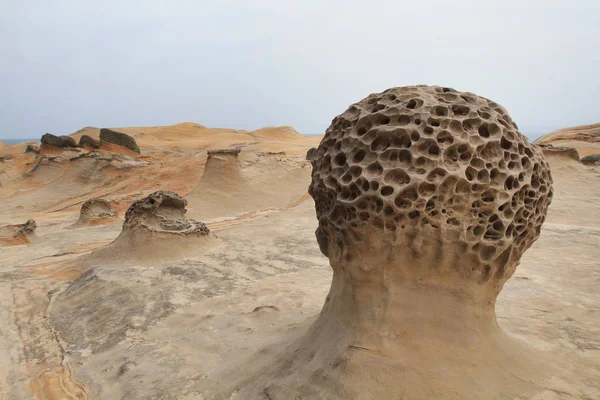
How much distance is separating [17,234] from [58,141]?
911cm

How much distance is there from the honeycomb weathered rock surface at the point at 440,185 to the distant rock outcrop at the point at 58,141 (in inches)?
595

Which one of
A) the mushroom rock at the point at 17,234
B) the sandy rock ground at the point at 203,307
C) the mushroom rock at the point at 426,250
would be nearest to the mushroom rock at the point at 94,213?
the sandy rock ground at the point at 203,307

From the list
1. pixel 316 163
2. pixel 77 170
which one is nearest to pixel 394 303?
pixel 316 163

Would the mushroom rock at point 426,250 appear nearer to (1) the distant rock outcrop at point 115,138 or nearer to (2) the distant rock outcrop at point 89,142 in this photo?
(1) the distant rock outcrop at point 115,138

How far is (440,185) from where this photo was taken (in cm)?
207

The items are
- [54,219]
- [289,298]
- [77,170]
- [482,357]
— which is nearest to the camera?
[482,357]

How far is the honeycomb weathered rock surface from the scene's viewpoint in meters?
2.10

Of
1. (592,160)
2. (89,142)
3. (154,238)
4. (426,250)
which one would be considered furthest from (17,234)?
(592,160)

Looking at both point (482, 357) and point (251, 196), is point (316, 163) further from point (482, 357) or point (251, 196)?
point (251, 196)

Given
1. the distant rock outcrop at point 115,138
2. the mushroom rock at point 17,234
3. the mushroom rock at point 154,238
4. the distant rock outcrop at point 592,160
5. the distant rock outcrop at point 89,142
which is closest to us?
→ the mushroom rock at point 154,238

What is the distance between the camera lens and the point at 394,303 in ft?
7.20

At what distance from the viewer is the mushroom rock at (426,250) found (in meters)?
2.07

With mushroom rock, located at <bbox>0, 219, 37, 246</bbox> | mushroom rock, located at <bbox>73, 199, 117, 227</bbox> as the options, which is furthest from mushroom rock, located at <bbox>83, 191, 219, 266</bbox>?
mushroom rock, located at <bbox>73, 199, 117, 227</bbox>

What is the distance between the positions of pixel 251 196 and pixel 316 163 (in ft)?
25.5
